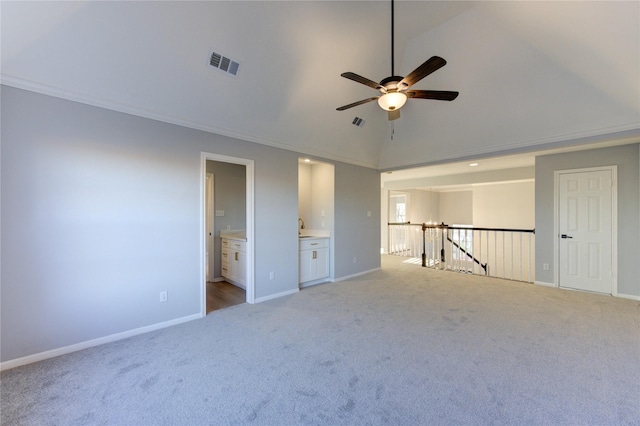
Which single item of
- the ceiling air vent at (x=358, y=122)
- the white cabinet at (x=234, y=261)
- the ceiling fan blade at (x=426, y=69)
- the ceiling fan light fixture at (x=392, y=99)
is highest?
the ceiling air vent at (x=358, y=122)

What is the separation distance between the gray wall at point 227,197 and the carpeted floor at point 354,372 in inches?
86.4

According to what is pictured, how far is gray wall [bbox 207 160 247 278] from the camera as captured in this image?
17.8ft

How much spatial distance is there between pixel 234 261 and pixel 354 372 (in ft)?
11.2

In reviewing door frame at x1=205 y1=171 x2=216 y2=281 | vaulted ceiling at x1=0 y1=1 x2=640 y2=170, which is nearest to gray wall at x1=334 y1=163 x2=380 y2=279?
vaulted ceiling at x1=0 y1=1 x2=640 y2=170

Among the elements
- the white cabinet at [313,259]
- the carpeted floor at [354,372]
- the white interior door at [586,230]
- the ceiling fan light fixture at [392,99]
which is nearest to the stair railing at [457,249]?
the white interior door at [586,230]

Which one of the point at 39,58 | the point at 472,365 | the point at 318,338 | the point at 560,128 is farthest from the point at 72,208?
the point at 560,128

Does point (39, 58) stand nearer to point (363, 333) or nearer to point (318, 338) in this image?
point (318, 338)

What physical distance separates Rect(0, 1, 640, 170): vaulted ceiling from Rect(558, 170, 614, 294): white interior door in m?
1.22

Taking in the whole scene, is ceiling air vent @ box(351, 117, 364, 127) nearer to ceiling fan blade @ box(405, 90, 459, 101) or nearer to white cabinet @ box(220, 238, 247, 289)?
ceiling fan blade @ box(405, 90, 459, 101)

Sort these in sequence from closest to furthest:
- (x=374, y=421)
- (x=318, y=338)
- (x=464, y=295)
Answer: (x=374, y=421) → (x=318, y=338) → (x=464, y=295)

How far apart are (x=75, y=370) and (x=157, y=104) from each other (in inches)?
109

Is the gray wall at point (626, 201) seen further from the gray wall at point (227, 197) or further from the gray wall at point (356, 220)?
the gray wall at point (227, 197)

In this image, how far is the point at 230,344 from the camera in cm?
274

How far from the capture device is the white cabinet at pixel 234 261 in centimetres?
469
